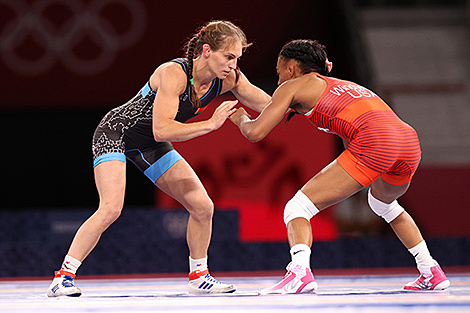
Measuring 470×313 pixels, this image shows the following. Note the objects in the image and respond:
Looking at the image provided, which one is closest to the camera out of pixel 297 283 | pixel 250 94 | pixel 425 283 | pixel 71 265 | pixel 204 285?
pixel 297 283

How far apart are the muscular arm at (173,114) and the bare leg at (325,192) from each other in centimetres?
55

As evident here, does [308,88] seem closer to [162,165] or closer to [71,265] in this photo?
[162,165]

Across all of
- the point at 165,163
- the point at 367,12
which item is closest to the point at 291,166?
the point at 165,163

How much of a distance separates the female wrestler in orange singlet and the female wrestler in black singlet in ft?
0.87

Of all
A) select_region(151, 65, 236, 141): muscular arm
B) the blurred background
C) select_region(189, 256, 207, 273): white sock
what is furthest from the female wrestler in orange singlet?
the blurred background

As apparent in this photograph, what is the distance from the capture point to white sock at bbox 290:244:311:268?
344 centimetres

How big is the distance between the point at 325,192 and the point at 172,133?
0.79m

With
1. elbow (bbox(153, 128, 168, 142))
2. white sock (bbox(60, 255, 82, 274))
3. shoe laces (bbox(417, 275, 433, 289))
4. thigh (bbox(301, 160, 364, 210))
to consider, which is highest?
elbow (bbox(153, 128, 168, 142))

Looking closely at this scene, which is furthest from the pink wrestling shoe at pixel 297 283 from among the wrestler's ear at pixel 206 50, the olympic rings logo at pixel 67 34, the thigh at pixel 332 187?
the olympic rings logo at pixel 67 34

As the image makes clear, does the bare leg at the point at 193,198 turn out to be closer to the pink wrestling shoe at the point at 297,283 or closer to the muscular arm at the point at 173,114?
the muscular arm at the point at 173,114

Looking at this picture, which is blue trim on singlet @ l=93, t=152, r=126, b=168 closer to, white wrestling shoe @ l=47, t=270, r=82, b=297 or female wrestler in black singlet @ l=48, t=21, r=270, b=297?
Result: female wrestler in black singlet @ l=48, t=21, r=270, b=297

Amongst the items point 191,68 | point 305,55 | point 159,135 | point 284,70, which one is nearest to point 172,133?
point 159,135

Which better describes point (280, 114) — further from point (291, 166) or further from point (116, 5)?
point (116, 5)

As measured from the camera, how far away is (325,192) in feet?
11.6
